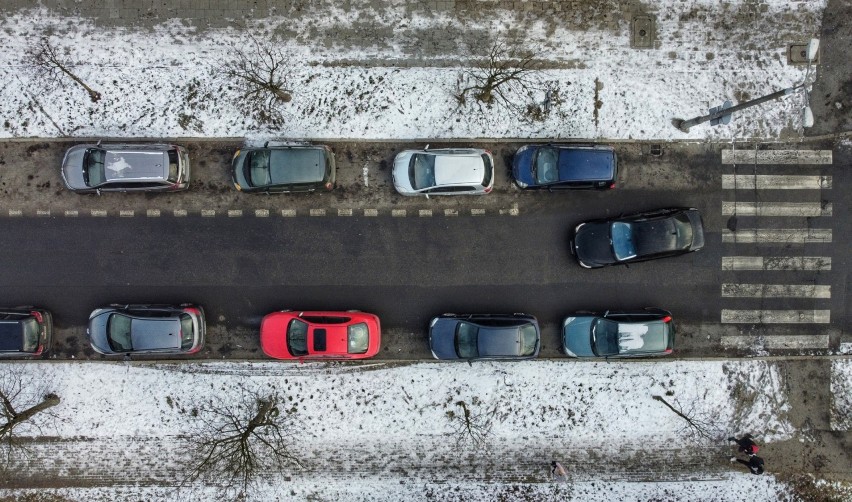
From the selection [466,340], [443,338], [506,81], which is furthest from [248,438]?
[506,81]

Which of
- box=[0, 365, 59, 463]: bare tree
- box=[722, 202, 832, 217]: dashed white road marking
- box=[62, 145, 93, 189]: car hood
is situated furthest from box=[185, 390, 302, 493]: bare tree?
box=[722, 202, 832, 217]: dashed white road marking

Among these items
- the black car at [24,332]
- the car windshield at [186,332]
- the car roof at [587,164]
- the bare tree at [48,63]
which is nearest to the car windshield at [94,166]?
the bare tree at [48,63]

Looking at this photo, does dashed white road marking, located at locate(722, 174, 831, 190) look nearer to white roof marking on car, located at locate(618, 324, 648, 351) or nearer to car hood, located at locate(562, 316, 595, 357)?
white roof marking on car, located at locate(618, 324, 648, 351)

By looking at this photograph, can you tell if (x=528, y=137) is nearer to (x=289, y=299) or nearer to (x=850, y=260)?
(x=289, y=299)

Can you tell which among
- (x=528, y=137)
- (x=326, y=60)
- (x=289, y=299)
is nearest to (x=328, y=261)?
(x=289, y=299)

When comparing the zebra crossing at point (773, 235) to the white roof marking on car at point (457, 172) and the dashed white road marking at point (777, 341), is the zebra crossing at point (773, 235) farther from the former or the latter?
the white roof marking on car at point (457, 172)
